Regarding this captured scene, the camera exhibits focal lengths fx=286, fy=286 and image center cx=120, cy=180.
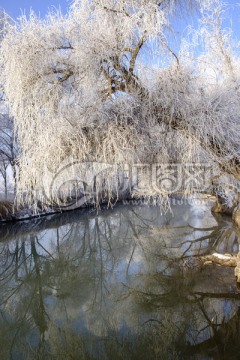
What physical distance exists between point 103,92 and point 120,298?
2.99 meters

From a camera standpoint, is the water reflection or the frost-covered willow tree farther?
the frost-covered willow tree

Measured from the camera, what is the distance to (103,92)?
3.81 metres

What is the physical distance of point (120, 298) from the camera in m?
4.29

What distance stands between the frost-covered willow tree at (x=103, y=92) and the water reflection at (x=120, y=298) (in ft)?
5.80

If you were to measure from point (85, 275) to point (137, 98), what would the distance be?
342 cm

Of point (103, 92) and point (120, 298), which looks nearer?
point (103, 92)

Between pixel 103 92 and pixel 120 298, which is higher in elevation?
pixel 103 92

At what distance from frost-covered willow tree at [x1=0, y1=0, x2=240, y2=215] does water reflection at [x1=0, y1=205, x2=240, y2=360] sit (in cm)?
177

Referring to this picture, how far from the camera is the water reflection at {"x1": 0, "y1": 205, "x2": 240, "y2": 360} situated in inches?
124

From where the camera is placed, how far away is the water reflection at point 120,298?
3145mm

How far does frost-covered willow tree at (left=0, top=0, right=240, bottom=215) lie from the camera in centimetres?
348

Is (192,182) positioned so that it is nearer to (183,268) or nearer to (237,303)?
(183,268)

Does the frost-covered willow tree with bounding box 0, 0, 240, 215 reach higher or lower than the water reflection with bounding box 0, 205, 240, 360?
higher

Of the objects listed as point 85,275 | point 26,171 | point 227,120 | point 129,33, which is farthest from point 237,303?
point 129,33
